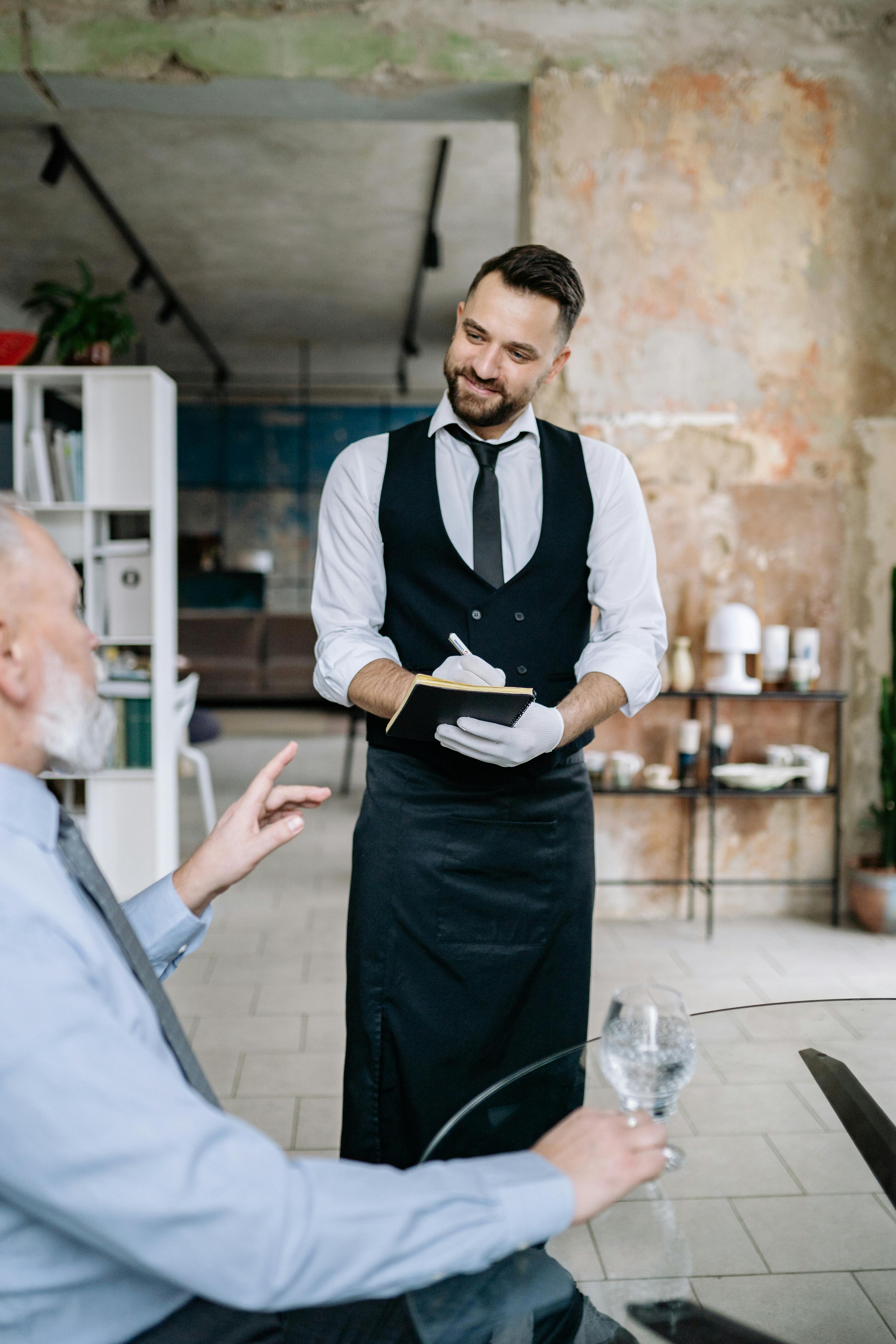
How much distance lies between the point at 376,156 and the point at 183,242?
215 cm

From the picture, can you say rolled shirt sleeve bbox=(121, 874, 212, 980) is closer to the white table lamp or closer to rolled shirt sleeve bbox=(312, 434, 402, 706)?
rolled shirt sleeve bbox=(312, 434, 402, 706)

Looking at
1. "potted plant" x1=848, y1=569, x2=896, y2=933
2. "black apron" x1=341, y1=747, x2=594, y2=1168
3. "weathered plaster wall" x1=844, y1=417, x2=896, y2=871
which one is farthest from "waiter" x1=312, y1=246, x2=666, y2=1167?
"weathered plaster wall" x1=844, y1=417, x2=896, y2=871

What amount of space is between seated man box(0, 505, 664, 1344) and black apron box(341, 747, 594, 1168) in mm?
752

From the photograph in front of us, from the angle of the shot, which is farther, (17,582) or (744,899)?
(744,899)

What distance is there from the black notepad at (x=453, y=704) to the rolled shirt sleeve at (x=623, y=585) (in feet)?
0.93

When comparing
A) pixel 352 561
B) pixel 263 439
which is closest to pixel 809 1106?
pixel 352 561

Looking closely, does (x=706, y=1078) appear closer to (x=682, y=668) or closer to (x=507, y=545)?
(x=507, y=545)

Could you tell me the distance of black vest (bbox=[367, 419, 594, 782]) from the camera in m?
1.82

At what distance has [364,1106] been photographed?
179 cm

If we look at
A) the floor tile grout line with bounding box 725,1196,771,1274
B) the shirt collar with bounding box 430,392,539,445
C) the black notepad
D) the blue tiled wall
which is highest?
the blue tiled wall

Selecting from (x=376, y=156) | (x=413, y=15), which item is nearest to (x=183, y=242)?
(x=376, y=156)

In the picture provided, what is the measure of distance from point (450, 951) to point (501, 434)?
89cm

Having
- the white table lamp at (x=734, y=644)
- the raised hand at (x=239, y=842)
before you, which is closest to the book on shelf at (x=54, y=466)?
the white table lamp at (x=734, y=644)

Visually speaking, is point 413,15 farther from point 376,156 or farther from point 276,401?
point 276,401
